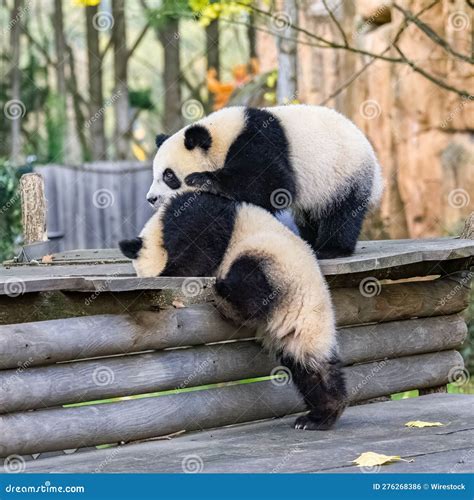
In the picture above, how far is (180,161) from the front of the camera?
538 cm

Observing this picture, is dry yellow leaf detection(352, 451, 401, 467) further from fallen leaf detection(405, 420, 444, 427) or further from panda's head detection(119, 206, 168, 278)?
panda's head detection(119, 206, 168, 278)

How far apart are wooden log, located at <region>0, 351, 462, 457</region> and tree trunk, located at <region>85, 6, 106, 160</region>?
11.5 m

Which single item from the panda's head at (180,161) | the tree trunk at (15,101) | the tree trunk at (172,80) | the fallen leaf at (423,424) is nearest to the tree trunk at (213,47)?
the tree trunk at (172,80)

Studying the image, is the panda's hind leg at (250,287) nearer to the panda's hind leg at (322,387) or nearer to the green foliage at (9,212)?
the panda's hind leg at (322,387)

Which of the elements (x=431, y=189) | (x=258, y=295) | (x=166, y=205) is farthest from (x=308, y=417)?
(x=431, y=189)

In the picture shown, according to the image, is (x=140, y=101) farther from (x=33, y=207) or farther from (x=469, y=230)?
(x=469, y=230)

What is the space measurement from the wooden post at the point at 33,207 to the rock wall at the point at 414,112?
4.54m

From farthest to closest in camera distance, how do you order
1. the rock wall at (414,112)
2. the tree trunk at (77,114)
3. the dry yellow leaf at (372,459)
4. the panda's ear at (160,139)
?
the tree trunk at (77,114) → the rock wall at (414,112) → the panda's ear at (160,139) → the dry yellow leaf at (372,459)

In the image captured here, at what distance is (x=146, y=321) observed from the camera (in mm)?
4496

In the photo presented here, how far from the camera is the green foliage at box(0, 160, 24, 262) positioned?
29.8ft

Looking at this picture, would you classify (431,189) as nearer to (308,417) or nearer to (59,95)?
(308,417)

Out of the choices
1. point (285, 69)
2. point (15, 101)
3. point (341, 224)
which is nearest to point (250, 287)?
point (341, 224)

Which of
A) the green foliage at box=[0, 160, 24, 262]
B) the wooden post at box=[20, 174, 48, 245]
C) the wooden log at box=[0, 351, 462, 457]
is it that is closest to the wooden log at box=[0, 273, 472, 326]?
the wooden log at box=[0, 351, 462, 457]

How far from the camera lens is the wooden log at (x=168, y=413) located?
4.13 meters
